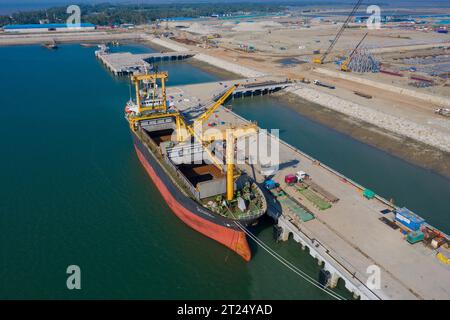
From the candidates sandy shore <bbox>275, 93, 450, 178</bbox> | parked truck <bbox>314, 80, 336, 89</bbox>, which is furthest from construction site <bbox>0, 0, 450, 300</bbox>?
sandy shore <bbox>275, 93, 450, 178</bbox>

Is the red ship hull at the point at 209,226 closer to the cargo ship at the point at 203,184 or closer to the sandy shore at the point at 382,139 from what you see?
the cargo ship at the point at 203,184

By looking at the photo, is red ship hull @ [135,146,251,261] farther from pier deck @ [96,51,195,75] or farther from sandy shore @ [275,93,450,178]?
pier deck @ [96,51,195,75]

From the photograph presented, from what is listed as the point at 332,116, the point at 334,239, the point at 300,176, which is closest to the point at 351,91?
the point at 332,116

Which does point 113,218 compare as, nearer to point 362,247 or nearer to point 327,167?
point 362,247

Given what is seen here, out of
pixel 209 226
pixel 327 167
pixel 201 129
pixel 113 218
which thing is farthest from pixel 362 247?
pixel 201 129
